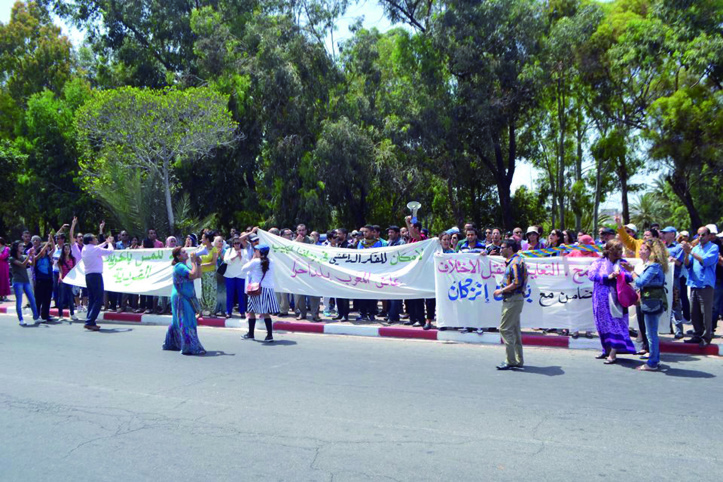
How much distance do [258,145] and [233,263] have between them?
52.6 ft

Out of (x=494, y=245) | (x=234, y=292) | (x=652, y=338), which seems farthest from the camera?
(x=234, y=292)

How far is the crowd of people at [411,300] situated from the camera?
8.38 m

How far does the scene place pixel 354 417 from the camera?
6.08 metres

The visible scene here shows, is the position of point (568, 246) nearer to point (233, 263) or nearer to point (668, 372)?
point (668, 372)

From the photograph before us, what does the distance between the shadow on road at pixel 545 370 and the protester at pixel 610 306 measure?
34.5 inches

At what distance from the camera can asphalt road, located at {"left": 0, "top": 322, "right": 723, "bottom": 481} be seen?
4805 millimetres

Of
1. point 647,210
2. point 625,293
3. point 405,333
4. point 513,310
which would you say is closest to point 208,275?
point 405,333

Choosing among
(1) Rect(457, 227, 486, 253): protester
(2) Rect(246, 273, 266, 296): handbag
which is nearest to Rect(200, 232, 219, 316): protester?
(2) Rect(246, 273, 266, 296): handbag

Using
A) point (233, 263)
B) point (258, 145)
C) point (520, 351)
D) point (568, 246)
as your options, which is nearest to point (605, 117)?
point (258, 145)

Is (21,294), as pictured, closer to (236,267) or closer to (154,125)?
(236,267)

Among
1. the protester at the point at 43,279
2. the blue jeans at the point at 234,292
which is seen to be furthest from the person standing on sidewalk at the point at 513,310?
the protester at the point at 43,279

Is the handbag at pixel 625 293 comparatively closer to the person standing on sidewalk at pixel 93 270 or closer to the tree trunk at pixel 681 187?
the person standing on sidewalk at pixel 93 270

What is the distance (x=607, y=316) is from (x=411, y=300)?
4.02m

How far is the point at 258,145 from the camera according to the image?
92.8 feet
